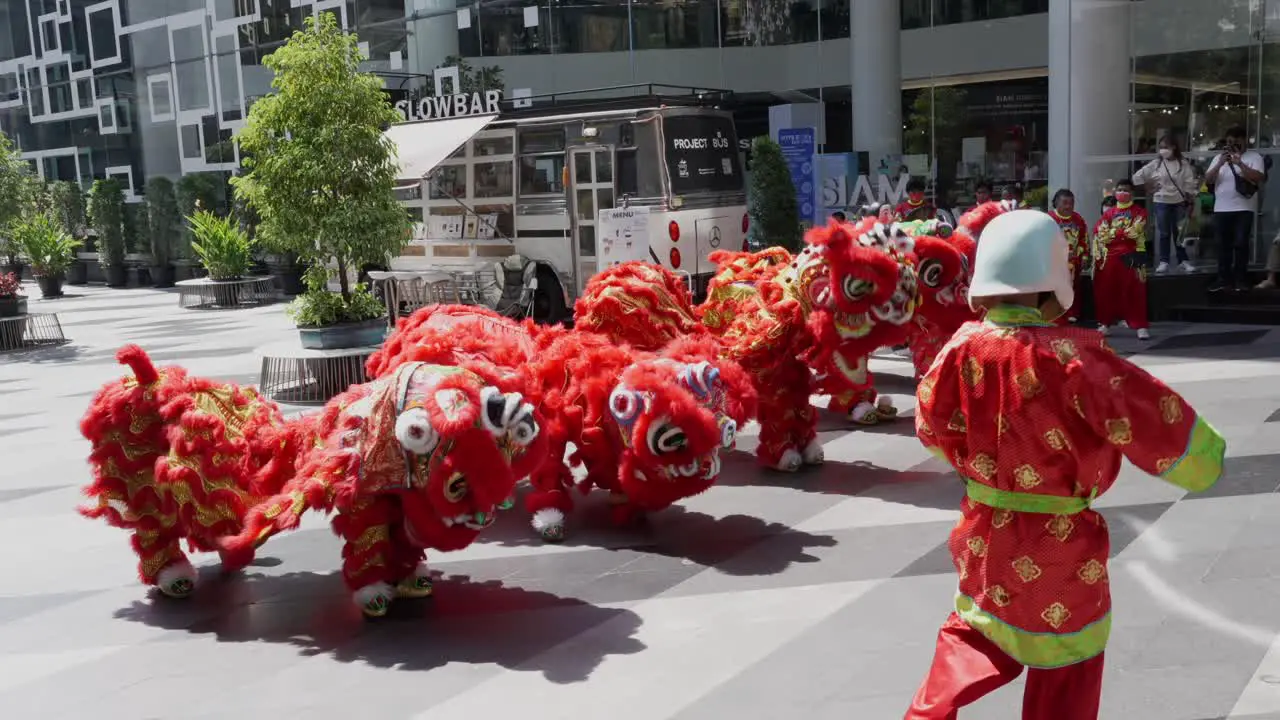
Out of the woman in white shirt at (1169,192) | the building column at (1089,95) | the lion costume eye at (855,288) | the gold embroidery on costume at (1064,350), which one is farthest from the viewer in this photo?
the building column at (1089,95)

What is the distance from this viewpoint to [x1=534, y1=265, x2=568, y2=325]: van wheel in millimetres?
13297

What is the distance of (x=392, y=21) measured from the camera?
2114 cm

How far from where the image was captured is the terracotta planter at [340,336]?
31.3 ft

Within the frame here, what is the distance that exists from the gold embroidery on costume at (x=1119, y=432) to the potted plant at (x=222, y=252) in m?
17.4

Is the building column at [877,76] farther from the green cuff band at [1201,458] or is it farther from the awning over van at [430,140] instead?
the green cuff band at [1201,458]

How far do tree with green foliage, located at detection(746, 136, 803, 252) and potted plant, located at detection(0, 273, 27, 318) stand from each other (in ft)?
32.5

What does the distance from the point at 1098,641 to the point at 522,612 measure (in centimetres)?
261

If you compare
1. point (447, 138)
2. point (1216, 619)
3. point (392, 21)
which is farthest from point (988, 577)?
point (392, 21)

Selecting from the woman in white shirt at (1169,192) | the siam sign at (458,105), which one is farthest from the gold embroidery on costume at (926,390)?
the siam sign at (458,105)

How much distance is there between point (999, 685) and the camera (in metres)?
2.77

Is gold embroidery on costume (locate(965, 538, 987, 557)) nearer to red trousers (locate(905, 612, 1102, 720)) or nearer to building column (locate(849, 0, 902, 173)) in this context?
red trousers (locate(905, 612, 1102, 720))

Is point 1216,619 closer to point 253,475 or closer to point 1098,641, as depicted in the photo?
point 1098,641

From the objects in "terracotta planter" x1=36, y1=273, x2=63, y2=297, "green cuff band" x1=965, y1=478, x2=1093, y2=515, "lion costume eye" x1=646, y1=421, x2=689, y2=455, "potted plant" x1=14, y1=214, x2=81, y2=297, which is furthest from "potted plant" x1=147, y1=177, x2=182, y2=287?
"green cuff band" x1=965, y1=478, x2=1093, y2=515

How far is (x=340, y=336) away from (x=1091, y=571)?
7850 millimetres
